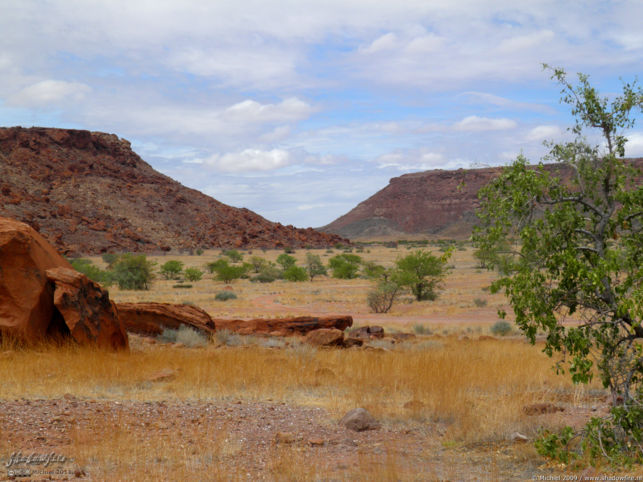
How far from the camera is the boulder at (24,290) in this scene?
1146cm

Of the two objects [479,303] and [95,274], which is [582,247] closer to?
[479,303]

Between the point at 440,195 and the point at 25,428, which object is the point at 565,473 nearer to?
A: the point at 25,428

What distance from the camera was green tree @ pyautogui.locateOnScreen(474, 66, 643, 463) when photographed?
5.70 metres

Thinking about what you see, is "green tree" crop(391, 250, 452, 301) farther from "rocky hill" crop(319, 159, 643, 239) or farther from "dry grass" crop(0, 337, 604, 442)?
"rocky hill" crop(319, 159, 643, 239)

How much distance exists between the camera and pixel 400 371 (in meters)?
10.5

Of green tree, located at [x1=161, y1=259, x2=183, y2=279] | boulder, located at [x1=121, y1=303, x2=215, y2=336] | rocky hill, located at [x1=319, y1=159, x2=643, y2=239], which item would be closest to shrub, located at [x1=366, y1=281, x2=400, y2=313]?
boulder, located at [x1=121, y1=303, x2=215, y2=336]

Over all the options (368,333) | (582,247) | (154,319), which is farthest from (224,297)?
(582,247)

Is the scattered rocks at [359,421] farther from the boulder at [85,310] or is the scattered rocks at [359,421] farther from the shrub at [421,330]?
the shrub at [421,330]

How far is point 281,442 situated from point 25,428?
298 centimetres

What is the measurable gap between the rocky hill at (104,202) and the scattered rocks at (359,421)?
63396 mm

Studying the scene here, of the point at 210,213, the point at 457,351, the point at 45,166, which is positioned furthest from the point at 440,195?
the point at 457,351

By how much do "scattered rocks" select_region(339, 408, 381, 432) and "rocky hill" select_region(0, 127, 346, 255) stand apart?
63396 mm

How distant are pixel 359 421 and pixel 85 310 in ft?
24.4

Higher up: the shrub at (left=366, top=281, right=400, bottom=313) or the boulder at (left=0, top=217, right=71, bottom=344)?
the boulder at (left=0, top=217, right=71, bottom=344)
